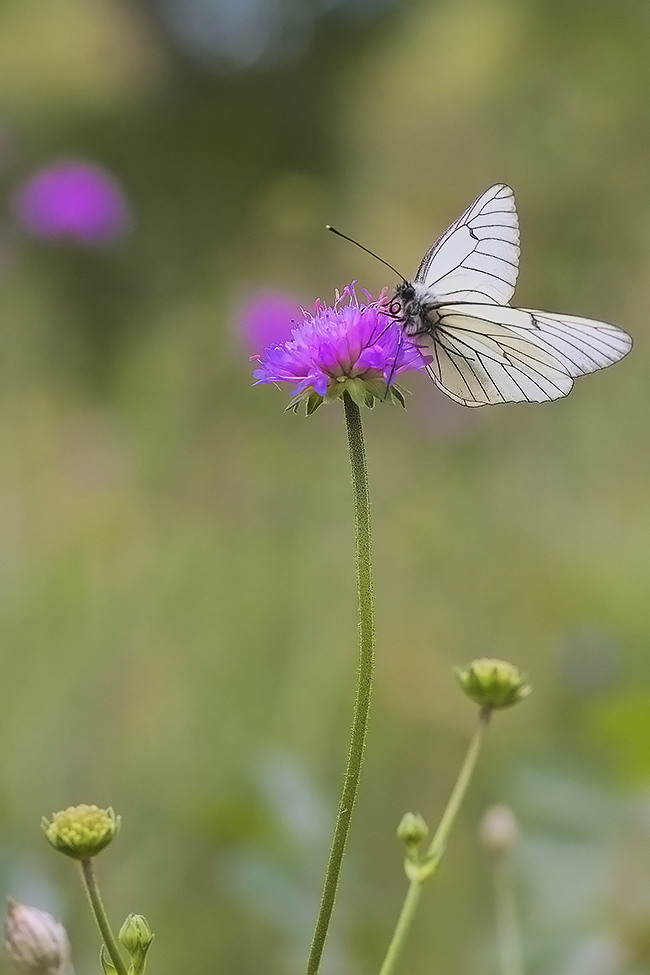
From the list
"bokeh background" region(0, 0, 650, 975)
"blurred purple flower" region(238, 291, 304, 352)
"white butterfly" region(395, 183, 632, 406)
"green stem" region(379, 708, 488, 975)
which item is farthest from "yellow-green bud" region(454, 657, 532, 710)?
"blurred purple flower" region(238, 291, 304, 352)

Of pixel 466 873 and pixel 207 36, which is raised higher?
pixel 207 36

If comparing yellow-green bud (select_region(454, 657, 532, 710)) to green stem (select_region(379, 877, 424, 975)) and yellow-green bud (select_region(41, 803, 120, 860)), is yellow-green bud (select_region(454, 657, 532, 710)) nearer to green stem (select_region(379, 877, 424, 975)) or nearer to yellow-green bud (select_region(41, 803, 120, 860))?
green stem (select_region(379, 877, 424, 975))

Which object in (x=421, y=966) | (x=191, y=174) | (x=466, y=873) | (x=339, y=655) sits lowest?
(x=421, y=966)

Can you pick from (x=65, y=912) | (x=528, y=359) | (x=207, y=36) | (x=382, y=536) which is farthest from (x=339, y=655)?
(x=207, y=36)

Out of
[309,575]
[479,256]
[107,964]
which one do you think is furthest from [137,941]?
[309,575]

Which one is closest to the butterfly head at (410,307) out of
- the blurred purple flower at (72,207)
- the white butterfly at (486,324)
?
the white butterfly at (486,324)

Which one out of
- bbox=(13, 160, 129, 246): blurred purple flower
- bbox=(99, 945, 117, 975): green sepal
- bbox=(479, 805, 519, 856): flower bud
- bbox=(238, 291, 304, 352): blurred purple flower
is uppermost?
bbox=(13, 160, 129, 246): blurred purple flower

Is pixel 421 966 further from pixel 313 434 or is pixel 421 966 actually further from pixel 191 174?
pixel 191 174

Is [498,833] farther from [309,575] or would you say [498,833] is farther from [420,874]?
[309,575]
